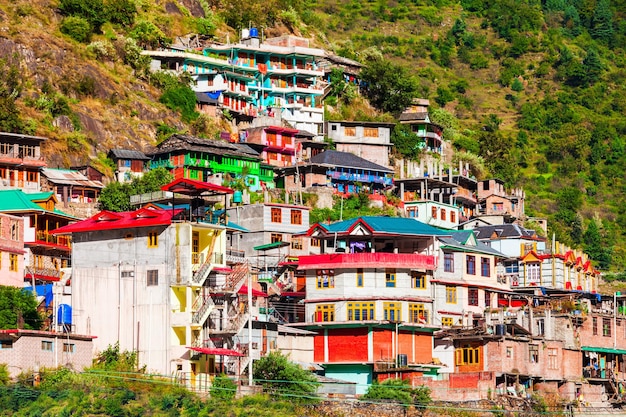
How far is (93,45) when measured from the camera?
4651 inches

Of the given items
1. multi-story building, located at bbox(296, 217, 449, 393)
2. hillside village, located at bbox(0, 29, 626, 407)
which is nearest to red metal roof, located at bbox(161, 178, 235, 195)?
hillside village, located at bbox(0, 29, 626, 407)

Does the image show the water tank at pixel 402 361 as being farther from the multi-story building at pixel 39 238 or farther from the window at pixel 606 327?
the window at pixel 606 327

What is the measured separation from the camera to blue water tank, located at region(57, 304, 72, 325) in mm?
69250

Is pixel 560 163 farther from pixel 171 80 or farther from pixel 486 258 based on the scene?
pixel 486 258

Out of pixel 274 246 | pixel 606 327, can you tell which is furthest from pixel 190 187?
pixel 606 327

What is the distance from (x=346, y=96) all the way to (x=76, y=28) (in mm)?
29619

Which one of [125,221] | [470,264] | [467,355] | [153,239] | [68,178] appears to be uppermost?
[68,178]

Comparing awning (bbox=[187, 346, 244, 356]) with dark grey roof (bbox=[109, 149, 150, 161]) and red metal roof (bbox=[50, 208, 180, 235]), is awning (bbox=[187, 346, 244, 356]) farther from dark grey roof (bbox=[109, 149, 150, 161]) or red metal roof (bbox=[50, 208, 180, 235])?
dark grey roof (bbox=[109, 149, 150, 161])

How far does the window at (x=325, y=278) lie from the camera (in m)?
78.4

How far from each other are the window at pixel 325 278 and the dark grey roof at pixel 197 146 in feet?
96.4

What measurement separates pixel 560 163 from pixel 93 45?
70655 millimetres

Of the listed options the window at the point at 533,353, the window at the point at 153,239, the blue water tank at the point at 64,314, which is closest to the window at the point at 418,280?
the window at the point at 533,353

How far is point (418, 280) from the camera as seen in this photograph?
3115 inches

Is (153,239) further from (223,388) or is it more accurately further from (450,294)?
(450,294)
